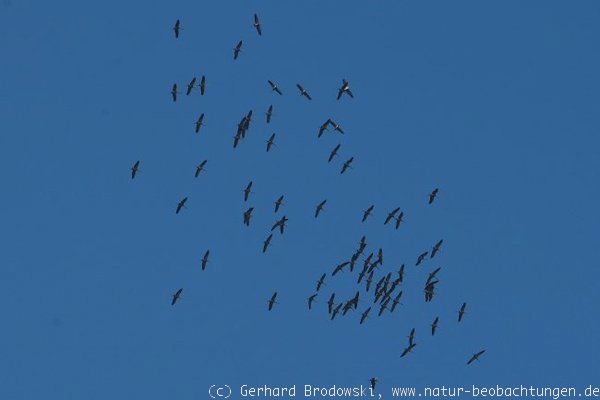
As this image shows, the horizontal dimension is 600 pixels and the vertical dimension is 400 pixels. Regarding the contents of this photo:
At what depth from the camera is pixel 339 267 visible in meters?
129

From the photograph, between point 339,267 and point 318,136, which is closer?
point 318,136

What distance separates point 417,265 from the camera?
126375 mm

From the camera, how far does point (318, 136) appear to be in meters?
121

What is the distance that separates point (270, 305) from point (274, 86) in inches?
689

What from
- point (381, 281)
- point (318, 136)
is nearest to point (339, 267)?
point (381, 281)

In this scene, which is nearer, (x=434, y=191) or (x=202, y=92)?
(x=202, y=92)

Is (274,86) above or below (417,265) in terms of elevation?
above

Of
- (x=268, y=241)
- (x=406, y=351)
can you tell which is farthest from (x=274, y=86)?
(x=406, y=351)

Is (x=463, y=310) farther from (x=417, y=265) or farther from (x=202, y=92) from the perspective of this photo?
(x=202, y=92)

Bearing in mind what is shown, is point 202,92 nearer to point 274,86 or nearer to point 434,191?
point 274,86

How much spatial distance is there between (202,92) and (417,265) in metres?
19.8

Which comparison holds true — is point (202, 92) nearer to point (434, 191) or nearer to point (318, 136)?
point (318, 136)

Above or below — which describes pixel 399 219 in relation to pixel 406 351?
above

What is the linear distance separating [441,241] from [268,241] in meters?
13.7
